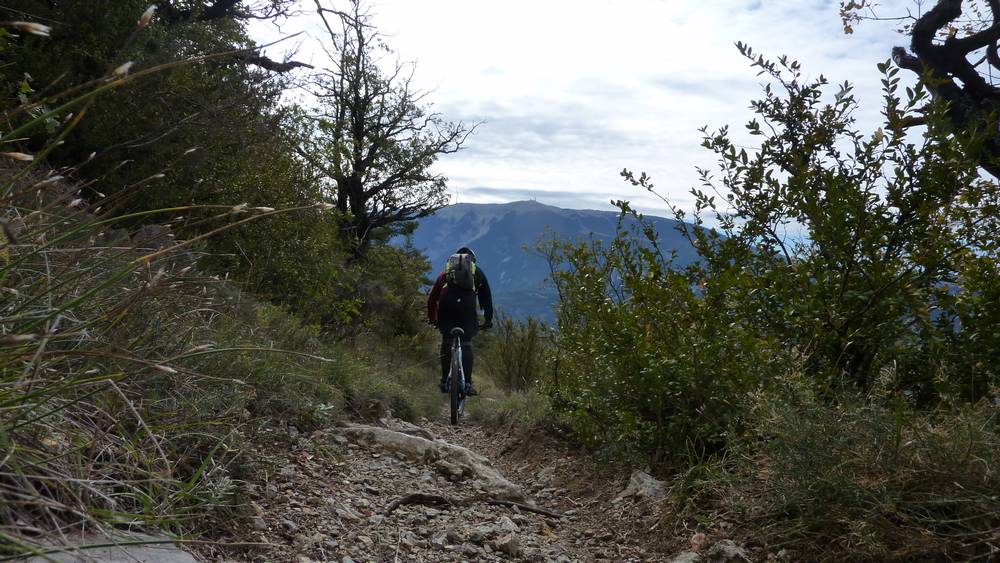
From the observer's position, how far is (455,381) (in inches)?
354

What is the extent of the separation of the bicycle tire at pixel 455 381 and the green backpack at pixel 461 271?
2.84 feet

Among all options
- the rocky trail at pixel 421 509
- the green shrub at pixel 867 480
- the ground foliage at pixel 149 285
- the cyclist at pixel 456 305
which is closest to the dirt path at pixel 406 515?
the rocky trail at pixel 421 509

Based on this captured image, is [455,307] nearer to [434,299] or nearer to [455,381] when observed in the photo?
[434,299]

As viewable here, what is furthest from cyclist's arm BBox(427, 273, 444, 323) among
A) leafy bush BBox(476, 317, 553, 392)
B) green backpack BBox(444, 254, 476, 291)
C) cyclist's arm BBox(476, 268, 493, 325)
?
leafy bush BBox(476, 317, 553, 392)

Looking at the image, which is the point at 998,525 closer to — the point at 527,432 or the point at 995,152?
the point at 995,152

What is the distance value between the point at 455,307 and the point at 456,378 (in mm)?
1013

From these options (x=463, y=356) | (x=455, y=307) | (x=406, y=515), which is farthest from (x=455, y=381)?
(x=406, y=515)

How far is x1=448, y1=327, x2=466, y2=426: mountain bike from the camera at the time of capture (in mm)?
8984

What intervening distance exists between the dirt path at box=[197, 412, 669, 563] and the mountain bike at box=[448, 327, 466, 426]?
330 cm

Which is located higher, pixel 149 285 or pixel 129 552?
pixel 149 285

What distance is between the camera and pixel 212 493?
2.56 meters

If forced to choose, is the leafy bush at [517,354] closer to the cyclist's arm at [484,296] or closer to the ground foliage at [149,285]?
the ground foliage at [149,285]

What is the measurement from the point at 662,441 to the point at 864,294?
1.70 metres

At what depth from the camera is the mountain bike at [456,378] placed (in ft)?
29.5
